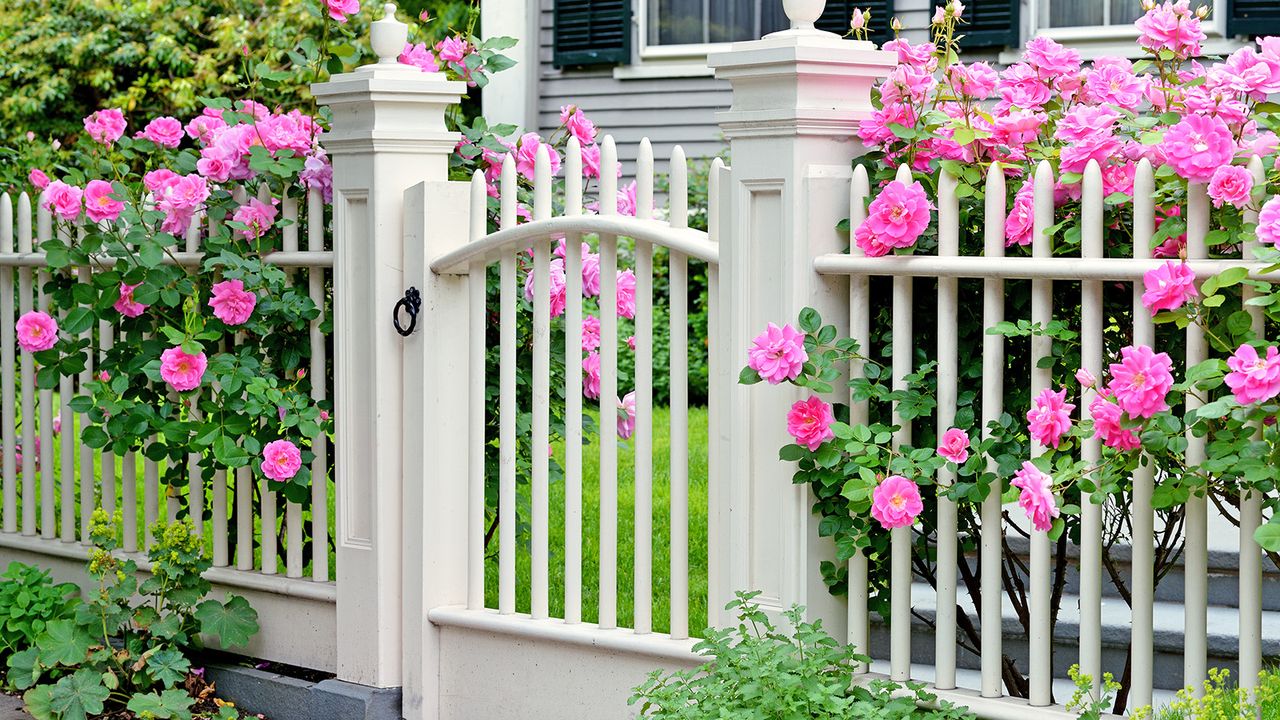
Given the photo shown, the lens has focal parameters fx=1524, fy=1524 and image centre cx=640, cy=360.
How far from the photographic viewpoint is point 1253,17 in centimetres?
750

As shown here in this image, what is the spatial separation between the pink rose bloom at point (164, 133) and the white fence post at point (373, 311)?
1.96 feet

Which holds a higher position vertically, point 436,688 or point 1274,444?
point 1274,444

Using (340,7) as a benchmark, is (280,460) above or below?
below

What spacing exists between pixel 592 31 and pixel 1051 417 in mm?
6855

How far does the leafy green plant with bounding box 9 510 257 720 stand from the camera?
397cm

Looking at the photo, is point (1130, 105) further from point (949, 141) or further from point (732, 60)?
point (732, 60)

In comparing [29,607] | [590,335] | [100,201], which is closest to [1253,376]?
[590,335]

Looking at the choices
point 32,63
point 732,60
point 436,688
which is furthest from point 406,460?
point 32,63

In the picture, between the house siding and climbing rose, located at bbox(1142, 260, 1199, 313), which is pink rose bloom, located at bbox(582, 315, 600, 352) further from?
the house siding

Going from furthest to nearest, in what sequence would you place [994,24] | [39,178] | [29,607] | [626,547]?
[994,24] < [626,547] < [39,178] < [29,607]

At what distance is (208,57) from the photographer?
13117mm

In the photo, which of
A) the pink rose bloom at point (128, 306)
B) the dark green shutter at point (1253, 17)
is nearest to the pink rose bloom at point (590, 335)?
the pink rose bloom at point (128, 306)

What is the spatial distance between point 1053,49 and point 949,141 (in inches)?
12.4

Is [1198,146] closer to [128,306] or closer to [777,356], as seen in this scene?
[777,356]
